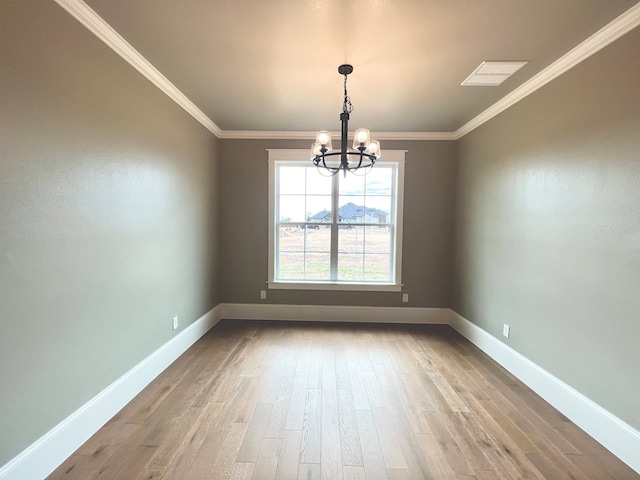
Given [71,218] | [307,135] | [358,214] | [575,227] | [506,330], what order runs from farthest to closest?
[358,214], [307,135], [506,330], [575,227], [71,218]

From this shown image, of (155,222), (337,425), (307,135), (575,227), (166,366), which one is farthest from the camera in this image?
(307,135)

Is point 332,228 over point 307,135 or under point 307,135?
under

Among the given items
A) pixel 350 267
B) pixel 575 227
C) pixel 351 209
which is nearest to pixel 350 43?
pixel 575 227

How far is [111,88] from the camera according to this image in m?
2.00

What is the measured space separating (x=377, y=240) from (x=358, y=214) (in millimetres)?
463

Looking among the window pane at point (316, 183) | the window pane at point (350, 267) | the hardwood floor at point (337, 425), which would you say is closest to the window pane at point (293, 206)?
the window pane at point (316, 183)

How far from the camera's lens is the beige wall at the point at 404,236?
401 cm

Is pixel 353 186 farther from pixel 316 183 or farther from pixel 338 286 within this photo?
pixel 338 286

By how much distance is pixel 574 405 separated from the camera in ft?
6.75

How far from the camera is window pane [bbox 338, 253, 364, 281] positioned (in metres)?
4.17

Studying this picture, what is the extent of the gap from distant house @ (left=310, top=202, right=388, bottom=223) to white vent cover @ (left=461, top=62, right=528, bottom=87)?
1928 mm

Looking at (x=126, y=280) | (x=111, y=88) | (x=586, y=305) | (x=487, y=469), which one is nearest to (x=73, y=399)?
(x=126, y=280)

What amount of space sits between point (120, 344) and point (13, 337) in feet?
2.59

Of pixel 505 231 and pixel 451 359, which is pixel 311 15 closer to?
pixel 505 231
